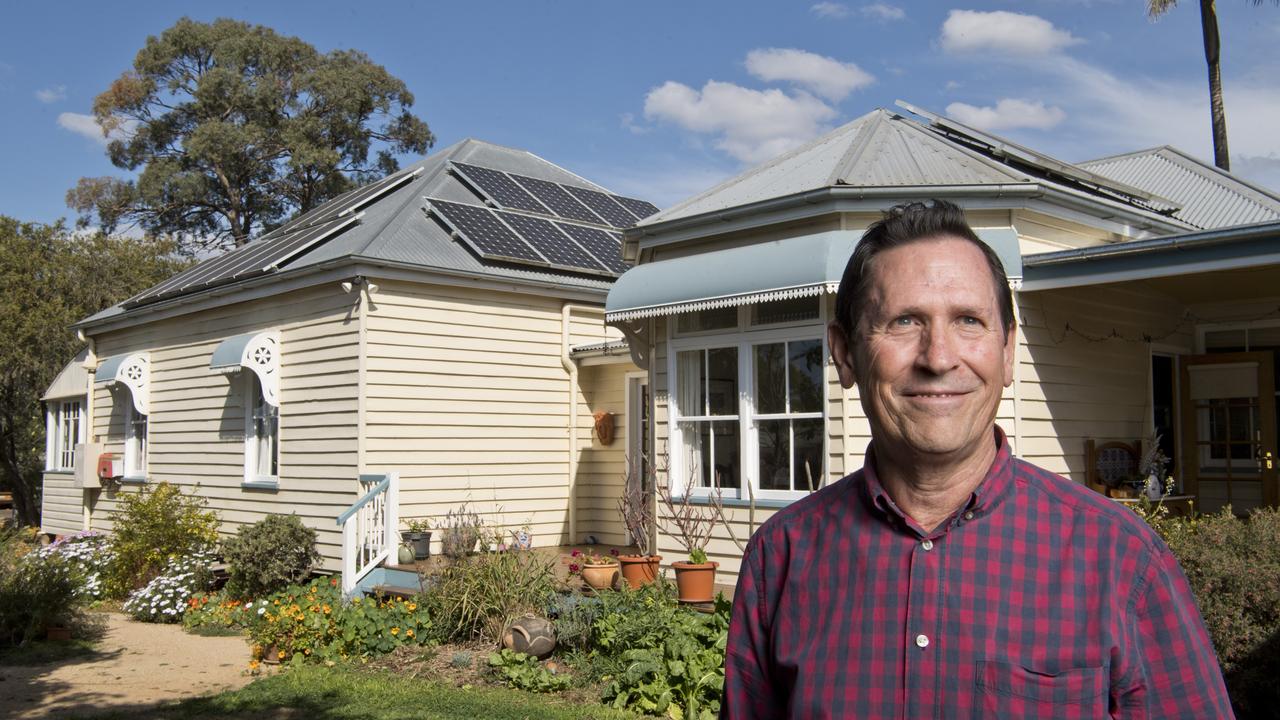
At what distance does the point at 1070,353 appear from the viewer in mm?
9914

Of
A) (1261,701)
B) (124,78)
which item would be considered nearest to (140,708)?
(1261,701)

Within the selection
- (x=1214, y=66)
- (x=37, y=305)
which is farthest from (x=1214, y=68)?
(x=37, y=305)

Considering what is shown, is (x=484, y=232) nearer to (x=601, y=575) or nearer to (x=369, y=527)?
(x=369, y=527)

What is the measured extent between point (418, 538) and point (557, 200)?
670cm

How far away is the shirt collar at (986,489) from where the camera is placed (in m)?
1.84

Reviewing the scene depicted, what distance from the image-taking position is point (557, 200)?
16953 millimetres

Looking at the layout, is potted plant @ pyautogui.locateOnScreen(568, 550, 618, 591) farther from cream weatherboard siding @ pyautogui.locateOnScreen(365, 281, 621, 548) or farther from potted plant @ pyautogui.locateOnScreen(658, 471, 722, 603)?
cream weatherboard siding @ pyautogui.locateOnScreen(365, 281, 621, 548)

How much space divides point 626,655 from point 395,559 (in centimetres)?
475

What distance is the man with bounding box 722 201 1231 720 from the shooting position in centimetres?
168

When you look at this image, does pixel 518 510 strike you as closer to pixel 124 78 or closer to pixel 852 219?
pixel 852 219

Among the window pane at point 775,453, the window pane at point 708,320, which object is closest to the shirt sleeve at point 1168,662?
the window pane at point 775,453

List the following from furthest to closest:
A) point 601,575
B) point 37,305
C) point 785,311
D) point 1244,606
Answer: point 37,305
point 601,575
point 785,311
point 1244,606

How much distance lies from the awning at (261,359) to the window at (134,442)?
17.3ft

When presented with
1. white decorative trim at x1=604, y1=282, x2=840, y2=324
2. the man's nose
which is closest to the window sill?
white decorative trim at x1=604, y1=282, x2=840, y2=324
